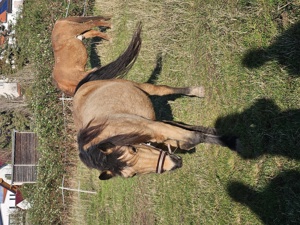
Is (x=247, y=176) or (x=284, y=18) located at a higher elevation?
(x=284, y=18)

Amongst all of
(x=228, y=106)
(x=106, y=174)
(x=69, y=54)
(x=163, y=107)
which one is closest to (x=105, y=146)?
(x=106, y=174)

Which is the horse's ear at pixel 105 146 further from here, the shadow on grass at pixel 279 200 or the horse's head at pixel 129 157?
the shadow on grass at pixel 279 200

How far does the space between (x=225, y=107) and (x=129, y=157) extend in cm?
208

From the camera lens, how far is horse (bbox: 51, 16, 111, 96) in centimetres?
694

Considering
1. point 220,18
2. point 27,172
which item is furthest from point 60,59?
point 27,172

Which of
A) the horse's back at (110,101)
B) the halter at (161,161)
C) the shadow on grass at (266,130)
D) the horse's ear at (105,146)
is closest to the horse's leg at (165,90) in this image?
the horse's back at (110,101)

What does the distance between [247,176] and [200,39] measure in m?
2.65

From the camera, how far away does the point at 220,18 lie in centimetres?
594

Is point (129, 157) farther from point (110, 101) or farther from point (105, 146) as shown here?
point (110, 101)

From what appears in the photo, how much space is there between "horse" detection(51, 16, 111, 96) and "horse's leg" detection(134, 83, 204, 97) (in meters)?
1.48

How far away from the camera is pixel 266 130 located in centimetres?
456

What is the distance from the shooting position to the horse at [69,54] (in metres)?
6.94

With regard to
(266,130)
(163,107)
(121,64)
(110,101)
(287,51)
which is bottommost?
(163,107)

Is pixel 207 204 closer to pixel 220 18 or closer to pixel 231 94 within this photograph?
pixel 231 94
